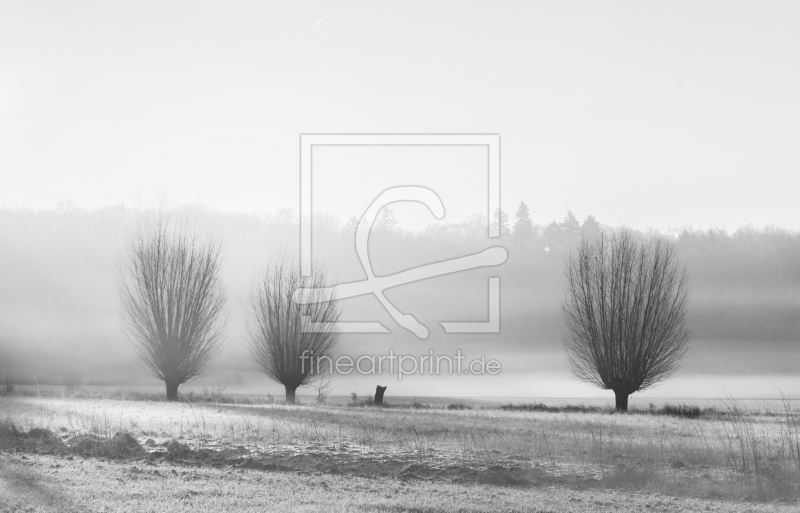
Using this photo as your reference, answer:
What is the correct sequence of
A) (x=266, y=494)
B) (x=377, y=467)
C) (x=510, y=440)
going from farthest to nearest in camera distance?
(x=510, y=440) → (x=377, y=467) → (x=266, y=494)

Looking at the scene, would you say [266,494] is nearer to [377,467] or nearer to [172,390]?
[377,467]

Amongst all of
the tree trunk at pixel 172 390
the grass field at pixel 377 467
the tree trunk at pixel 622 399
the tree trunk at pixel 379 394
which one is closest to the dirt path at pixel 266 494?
the grass field at pixel 377 467

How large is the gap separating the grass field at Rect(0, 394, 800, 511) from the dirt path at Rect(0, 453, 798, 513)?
0.03 meters

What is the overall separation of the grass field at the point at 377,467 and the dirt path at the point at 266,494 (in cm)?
3

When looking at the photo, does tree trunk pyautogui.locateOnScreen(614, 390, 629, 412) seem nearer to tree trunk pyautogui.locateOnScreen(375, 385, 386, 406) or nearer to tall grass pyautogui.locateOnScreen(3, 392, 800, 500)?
tall grass pyautogui.locateOnScreen(3, 392, 800, 500)

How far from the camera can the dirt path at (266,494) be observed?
1102cm

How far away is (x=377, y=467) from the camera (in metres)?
13.9

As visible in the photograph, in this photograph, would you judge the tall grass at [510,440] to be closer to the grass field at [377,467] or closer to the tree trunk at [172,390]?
the grass field at [377,467]

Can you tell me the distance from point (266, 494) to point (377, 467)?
9.25 ft

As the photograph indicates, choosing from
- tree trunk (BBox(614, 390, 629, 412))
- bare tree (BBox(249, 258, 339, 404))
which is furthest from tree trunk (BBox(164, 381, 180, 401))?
tree trunk (BBox(614, 390, 629, 412))

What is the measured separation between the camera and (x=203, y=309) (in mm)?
34250

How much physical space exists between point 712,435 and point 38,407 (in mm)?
20873

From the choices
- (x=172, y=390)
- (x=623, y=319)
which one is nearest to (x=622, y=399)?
(x=623, y=319)

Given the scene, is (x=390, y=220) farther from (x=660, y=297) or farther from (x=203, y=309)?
(x=660, y=297)
